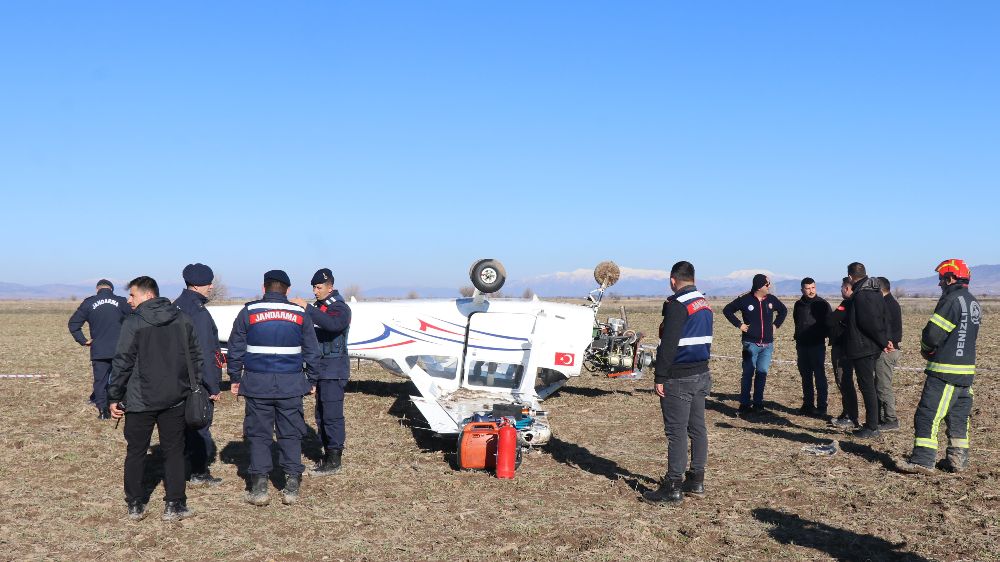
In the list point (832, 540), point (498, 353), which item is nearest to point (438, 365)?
point (498, 353)

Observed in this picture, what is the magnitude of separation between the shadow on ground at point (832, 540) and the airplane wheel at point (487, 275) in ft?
21.2

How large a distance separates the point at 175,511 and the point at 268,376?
1.47 meters

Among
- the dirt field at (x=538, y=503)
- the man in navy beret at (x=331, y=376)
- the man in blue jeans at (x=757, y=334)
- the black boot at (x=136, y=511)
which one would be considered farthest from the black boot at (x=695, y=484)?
the black boot at (x=136, y=511)

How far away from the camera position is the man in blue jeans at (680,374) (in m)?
7.54

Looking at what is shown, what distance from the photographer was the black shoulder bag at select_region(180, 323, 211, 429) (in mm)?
7004

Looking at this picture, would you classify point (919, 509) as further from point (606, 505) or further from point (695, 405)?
point (606, 505)

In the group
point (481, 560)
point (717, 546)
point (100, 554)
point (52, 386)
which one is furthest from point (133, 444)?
point (52, 386)

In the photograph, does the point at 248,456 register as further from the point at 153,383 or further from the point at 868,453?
the point at 868,453

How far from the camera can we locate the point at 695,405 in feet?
25.3

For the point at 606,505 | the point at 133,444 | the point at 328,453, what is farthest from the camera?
the point at 328,453

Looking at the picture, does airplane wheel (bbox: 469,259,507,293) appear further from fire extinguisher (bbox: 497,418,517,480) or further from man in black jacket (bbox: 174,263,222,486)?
man in black jacket (bbox: 174,263,222,486)

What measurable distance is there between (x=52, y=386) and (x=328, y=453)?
9.35 metres

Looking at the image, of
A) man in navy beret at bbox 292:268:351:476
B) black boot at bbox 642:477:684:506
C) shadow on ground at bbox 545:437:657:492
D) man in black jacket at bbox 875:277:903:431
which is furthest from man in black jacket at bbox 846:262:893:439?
man in navy beret at bbox 292:268:351:476

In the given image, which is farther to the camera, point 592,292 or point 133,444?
point 592,292
